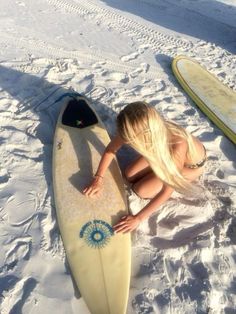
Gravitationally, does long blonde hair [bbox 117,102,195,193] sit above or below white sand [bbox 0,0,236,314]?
above

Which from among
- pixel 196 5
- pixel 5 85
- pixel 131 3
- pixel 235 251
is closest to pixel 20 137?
pixel 5 85

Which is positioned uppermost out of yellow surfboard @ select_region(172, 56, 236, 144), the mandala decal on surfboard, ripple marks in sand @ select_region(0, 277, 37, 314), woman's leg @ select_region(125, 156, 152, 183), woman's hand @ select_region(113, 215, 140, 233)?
yellow surfboard @ select_region(172, 56, 236, 144)

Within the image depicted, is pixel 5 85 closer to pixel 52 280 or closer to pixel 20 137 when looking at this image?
pixel 20 137

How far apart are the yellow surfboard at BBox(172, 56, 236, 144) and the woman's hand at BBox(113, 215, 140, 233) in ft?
4.92

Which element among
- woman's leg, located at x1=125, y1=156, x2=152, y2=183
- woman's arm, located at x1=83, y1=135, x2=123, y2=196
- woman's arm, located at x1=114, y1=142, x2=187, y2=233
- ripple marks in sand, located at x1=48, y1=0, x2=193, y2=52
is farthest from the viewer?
ripple marks in sand, located at x1=48, y1=0, x2=193, y2=52

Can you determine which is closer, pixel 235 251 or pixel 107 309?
pixel 107 309

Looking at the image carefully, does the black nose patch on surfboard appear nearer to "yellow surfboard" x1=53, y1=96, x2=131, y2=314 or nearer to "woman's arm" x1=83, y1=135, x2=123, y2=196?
"yellow surfboard" x1=53, y1=96, x2=131, y2=314

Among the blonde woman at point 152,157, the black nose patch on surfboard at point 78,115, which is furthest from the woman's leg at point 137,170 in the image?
the black nose patch on surfboard at point 78,115

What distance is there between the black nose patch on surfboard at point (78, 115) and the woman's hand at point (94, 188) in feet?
2.45

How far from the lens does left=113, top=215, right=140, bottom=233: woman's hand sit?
2.66 meters

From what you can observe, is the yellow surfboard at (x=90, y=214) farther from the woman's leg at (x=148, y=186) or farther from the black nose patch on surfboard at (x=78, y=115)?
the woman's leg at (x=148, y=186)

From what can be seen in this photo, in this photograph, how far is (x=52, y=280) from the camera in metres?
2.39

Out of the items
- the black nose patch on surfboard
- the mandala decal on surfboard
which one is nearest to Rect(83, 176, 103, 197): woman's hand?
the mandala decal on surfboard

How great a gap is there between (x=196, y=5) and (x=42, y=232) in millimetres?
5668
